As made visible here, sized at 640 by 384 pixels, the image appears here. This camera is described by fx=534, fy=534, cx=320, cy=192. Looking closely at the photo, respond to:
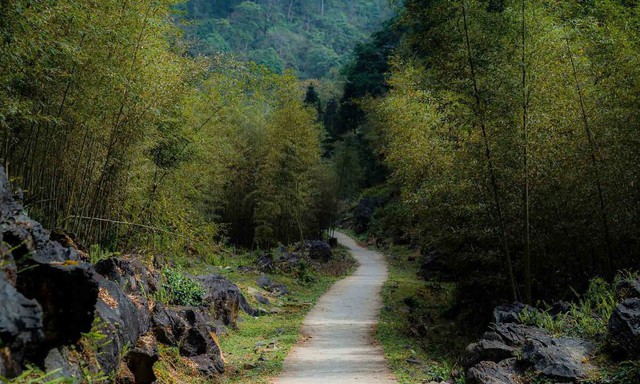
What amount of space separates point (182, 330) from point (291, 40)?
283 feet

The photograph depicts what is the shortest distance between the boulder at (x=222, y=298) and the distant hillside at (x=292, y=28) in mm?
62699

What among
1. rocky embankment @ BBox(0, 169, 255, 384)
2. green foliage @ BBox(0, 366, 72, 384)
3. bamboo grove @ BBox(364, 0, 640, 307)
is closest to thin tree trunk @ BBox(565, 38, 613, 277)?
bamboo grove @ BBox(364, 0, 640, 307)

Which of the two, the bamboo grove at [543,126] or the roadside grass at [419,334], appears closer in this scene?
the roadside grass at [419,334]

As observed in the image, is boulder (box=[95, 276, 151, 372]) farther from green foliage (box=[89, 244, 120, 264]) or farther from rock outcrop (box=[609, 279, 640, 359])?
rock outcrop (box=[609, 279, 640, 359])

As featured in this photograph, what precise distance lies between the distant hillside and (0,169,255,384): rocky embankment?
67.4 m

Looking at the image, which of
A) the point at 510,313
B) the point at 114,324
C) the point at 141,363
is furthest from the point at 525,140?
the point at 114,324

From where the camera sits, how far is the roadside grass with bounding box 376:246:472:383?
6750mm

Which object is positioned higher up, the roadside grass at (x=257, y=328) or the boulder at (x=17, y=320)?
the boulder at (x=17, y=320)

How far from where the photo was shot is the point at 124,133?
628 centimetres

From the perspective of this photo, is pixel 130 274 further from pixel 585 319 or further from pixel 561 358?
pixel 585 319

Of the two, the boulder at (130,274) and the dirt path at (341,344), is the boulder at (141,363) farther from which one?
the dirt path at (341,344)

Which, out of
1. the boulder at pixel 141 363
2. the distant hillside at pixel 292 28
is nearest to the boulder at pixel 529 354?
the boulder at pixel 141 363

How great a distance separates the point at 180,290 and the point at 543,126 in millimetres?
5876

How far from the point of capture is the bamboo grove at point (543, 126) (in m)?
7.55
